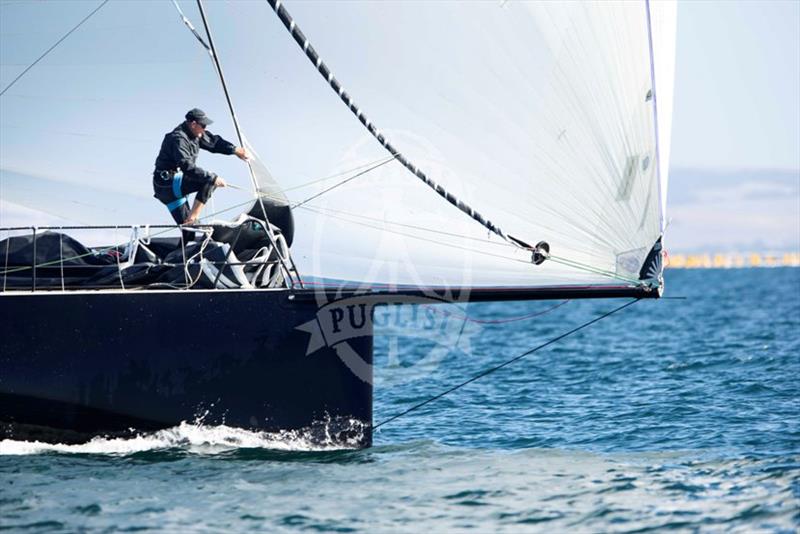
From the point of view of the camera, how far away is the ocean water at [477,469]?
24.5 feet

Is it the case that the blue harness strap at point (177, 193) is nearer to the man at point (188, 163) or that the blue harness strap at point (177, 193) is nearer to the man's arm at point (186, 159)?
the man at point (188, 163)

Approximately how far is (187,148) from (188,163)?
15 centimetres

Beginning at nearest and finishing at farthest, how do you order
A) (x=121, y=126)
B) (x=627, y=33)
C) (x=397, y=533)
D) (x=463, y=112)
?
(x=397, y=533) < (x=627, y=33) < (x=463, y=112) < (x=121, y=126)

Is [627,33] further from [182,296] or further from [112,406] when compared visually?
[112,406]

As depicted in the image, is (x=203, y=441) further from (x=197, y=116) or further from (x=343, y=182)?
(x=197, y=116)

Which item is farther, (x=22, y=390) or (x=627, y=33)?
(x=22, y=390)

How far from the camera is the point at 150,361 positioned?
31.3 feet

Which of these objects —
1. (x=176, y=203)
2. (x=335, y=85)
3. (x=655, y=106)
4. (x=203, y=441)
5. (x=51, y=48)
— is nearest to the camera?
(x=655, y=106)

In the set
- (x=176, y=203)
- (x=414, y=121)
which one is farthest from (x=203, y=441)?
(x=414, y=121)

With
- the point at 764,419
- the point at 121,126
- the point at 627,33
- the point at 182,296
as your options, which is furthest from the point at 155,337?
the point at 764,419

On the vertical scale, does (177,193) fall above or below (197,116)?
below

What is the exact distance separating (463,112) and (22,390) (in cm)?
438

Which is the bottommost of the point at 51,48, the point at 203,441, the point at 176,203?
the point at 203,441

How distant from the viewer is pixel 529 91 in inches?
354
